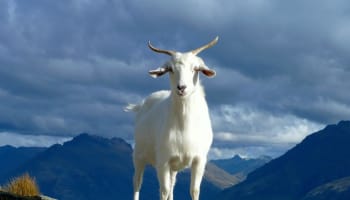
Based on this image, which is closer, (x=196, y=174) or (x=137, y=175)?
(x=196, y=174)

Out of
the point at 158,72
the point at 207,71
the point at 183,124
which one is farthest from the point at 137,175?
the point at 207,71

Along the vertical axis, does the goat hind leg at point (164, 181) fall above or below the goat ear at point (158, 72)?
below

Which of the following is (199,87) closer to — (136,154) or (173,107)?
(173,107)

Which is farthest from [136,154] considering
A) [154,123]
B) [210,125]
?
[210,125]

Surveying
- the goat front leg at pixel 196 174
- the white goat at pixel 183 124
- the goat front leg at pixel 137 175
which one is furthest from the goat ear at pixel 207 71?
the goat front leg at pixel 137 175

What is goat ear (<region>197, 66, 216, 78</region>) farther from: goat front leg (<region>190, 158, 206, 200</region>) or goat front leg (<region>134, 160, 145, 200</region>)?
goat front leg (<region>134, 160, 145, 200</region>)

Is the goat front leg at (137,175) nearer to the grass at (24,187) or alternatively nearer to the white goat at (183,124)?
the white goat at (183,124)

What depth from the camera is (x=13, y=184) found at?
19.0m

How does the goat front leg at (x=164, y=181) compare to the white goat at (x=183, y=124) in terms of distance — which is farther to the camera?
the goat front leg at (x=164, y=181)

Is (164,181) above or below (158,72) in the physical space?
below

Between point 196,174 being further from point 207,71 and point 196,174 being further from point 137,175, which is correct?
point 137,175

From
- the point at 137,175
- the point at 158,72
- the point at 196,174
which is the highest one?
the point at 158,72

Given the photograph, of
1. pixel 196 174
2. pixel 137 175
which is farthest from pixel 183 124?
pixel 137 175

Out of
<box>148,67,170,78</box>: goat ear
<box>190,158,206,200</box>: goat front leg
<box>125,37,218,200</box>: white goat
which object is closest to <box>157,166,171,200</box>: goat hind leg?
<box>125,37,218,200</box>: white goat
